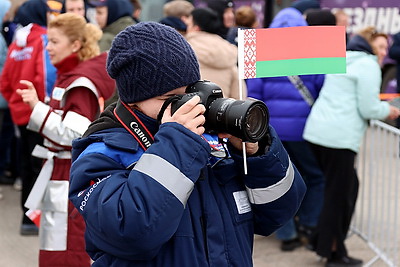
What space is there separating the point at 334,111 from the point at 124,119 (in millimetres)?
3231

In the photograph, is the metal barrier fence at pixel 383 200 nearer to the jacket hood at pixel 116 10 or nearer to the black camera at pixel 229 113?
the jacket hood at pixel 116 10

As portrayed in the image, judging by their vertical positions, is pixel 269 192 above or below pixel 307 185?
above

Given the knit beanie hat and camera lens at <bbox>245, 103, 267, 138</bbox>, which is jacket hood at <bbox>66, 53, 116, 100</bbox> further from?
camera lens at <bbox>245, 103, 267, 138</bbox>

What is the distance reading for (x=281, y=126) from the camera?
18.3ft

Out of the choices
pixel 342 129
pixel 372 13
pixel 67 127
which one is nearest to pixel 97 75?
pixel 67 127

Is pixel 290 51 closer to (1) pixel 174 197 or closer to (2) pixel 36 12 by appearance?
(1) pixel 174 197

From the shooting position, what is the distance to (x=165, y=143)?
2.03 m

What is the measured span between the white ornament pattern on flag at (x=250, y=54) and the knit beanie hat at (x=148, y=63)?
0.19 metres

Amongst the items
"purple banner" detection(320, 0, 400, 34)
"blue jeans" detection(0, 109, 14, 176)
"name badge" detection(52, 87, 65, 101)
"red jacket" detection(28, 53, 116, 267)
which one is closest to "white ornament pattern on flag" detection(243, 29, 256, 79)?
"red jacket" detection(28, 53, 116, 267)

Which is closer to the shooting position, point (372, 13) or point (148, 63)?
point (148, 63)

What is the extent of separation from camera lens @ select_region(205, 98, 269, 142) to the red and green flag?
20 cm

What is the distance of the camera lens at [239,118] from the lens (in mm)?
2059

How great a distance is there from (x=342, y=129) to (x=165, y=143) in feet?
10.8

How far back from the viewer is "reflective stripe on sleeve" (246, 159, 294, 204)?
2.24 m
